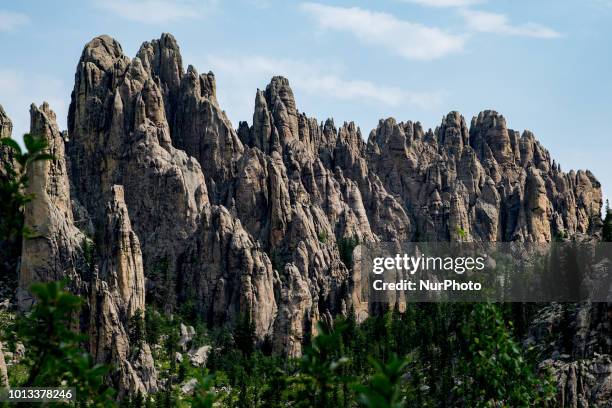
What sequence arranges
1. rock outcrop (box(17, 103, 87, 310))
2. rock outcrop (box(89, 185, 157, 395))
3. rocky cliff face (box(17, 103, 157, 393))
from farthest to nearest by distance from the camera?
rock outcrop (box(17, 103, 87, 310))
rocky cliff face (box(17, 103, 157, 393))
rock outcrop (box(89, 185, 157, 395))

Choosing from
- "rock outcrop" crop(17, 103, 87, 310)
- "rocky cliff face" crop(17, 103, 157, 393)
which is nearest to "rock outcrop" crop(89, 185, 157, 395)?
"rocky cliff face" crop(17, 103, 157, 393)

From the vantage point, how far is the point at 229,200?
139750mm

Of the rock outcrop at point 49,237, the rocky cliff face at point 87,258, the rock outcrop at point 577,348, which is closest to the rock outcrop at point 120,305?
the rocky cliff face at point 87,258

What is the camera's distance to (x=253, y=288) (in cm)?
11812

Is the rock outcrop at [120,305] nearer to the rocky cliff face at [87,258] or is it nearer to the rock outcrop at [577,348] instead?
the rocky cliff face at [87,258]

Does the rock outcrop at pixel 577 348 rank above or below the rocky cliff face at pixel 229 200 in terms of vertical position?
below

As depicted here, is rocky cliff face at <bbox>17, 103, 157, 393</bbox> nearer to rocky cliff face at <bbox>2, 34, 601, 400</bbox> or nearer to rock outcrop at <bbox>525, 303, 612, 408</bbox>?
rocky cliff face at <bbox>2, 34, 601, 400</bbox>

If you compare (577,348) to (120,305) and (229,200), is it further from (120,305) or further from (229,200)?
(229,200)

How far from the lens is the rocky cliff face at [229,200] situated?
361 ft

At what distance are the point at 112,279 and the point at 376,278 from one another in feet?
144

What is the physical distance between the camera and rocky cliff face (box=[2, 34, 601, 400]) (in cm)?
11012

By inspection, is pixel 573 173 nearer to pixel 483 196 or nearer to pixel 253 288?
pixel 483 196

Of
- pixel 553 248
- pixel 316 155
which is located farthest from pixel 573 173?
pixel 553 248

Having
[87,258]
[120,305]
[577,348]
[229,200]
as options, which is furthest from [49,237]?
[577,348]
